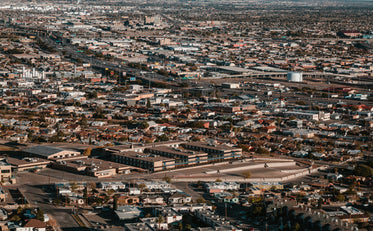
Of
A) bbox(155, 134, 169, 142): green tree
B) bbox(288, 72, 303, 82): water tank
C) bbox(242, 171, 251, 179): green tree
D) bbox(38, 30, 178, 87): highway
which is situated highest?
bbox(242, 171, 251, 179): green tree

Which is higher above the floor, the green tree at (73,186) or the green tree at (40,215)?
the green tree at (40,215)

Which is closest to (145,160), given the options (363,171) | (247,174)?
(247,174)

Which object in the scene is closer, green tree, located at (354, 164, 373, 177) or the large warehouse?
green tree, located at (354, 164, 373, 177)

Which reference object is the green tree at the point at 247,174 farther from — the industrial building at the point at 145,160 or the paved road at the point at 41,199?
the paved road at the point at 41,199

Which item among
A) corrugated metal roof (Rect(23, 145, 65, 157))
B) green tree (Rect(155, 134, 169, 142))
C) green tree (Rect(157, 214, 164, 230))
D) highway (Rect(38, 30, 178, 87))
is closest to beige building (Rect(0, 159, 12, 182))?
corrugated metal roof (Rect(23, 145, 65, 157))

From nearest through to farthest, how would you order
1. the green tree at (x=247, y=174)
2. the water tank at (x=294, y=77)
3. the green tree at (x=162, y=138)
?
1. the green tree at (x=247, y=174)
2. the green tree at (x=162, y=138)
3. the water tank at (x=294, y=77)

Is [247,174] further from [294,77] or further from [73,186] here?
[294,77]

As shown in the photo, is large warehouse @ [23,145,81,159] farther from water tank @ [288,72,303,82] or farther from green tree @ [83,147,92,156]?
water tank @ [288,72,303,82]

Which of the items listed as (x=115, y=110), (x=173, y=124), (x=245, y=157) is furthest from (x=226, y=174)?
(x=115, y=110)

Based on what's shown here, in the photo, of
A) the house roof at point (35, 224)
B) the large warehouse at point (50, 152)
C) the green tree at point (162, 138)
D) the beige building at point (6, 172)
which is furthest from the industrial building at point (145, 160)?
the house roof at point (35, 224)

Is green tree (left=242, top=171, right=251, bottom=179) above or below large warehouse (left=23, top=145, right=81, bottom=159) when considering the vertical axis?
below

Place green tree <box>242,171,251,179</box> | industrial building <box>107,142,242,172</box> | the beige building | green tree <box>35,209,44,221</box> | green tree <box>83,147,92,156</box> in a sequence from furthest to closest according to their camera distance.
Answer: green tree <box>83,147,92,156</box>
industrial building <box>107,142,242,172</box>
green tree <box>242,171,251,179</box>
the beige building
green tree <box>35,209,44,221</box>

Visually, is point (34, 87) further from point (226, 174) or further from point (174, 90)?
point (226, 174)
